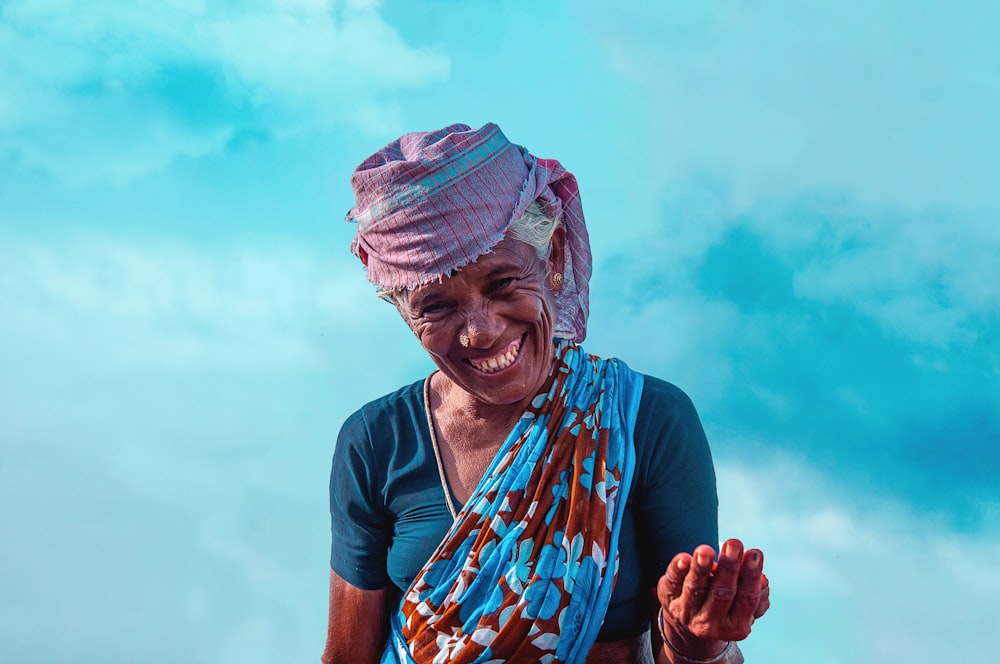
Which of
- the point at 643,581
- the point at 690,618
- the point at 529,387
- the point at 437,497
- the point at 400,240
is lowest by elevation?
the point at 690,618

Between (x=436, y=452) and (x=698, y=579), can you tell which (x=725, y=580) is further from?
(x=436, y=452)

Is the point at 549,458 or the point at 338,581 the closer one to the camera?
the point at 549,458

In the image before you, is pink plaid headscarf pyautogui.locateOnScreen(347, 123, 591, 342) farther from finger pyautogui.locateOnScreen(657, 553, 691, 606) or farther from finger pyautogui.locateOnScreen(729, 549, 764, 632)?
finger pyautogui.locateOnScreen(729, 549, 764, 632)

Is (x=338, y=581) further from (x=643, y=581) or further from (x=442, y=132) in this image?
(x=442, y=132)

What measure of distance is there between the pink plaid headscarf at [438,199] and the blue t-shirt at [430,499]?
520mm

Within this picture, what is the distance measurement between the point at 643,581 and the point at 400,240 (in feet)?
4.08

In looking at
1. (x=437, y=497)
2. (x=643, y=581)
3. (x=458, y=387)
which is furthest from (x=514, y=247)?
(x=643, y=581)

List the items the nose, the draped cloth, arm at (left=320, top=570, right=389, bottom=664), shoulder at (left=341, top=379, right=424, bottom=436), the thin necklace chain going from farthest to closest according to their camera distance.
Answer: shoulder at (left=341, top=379, right=424, bottom=436), arm at (left=320, top=570, right=389, bottom=664), the thin necklace chain, the nose, the draped cloth

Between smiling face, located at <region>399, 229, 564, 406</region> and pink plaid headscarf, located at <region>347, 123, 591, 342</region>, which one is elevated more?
pink plaid headscarf, located at <region>347, 123, 591, 342</region>

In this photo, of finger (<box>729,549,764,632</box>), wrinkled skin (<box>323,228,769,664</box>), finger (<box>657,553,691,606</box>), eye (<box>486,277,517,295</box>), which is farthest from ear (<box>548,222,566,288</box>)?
finger (<box>729,549,764,632</box>)

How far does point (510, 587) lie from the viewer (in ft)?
10.5

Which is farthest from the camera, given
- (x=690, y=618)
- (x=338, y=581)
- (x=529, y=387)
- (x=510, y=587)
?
(x=338, y=581)

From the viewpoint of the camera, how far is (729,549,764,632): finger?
2.53 m

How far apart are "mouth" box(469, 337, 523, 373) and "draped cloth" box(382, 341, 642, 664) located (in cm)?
21
